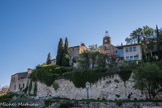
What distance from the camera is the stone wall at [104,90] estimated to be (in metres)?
23.6

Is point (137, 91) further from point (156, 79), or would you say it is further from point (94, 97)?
point (94, 97)

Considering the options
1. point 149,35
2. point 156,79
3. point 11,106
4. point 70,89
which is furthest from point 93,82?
point 149,35

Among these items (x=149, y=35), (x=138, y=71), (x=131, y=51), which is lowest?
(x=138, y=71)

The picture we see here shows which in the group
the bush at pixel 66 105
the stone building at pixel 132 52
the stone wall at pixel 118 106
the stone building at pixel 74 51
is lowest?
the bush at pixel 66 105

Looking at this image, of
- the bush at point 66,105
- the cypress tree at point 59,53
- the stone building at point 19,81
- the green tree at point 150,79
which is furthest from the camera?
the stone building at point 19,81

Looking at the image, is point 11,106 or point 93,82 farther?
point 93,82

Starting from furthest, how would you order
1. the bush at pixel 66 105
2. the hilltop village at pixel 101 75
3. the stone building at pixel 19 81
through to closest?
the stone building at pixel 19 81
the bush at pixel 66 105
the hilltop village at pixel 101 75

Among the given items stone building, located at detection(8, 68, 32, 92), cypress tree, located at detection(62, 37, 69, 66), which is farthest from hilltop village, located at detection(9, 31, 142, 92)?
cypress tree, located at detection(62, 37, 69, 66)

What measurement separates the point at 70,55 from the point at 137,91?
26579 millimetres

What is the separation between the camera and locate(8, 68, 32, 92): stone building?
4483 centimetres

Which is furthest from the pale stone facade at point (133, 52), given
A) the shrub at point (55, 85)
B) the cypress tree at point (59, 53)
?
the shrub at point (55, 85)

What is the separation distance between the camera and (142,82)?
2038cm

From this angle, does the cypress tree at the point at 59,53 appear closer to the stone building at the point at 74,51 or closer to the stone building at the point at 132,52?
the stone building at the point at 74,51

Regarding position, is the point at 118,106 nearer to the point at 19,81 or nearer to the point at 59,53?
the point at 59,53
